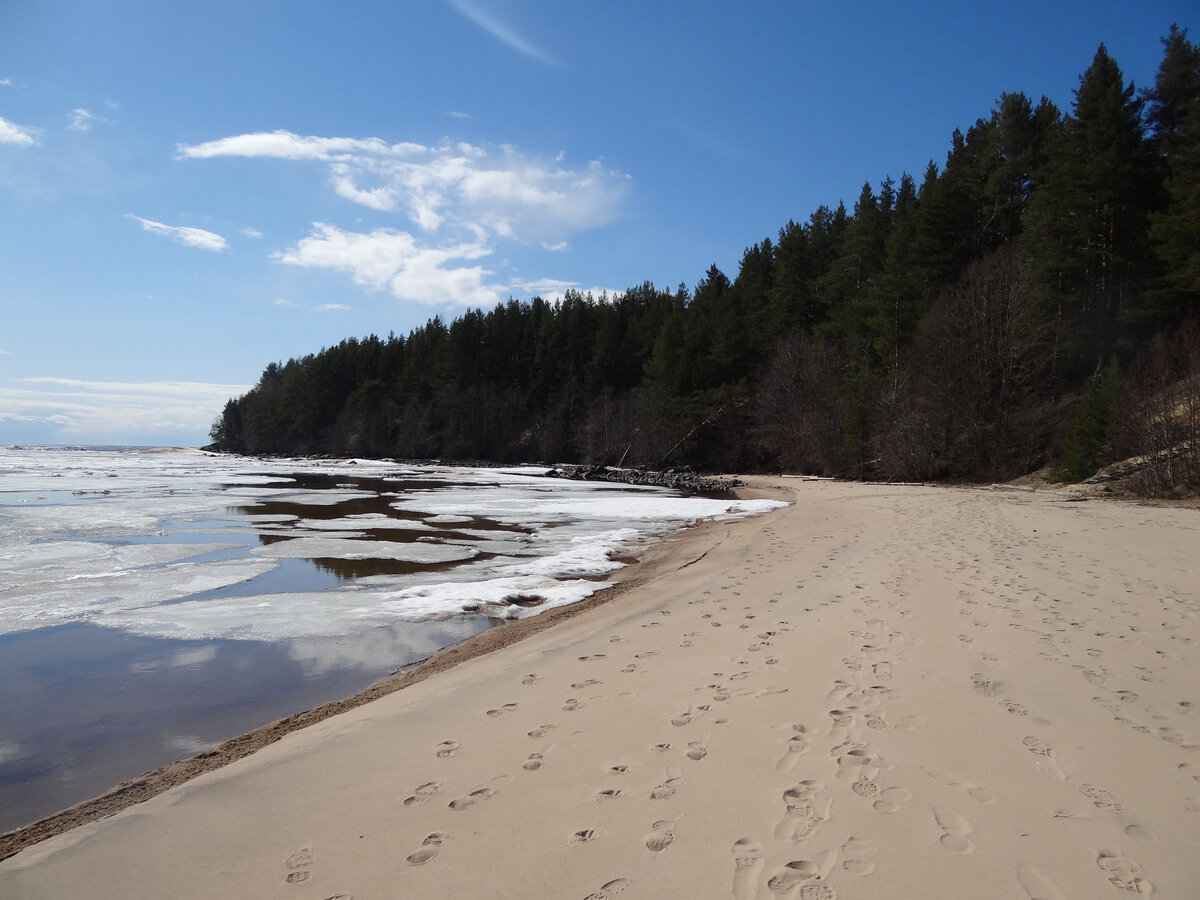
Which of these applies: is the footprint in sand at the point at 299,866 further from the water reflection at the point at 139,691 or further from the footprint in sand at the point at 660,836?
the water reflection at the point at 139,691

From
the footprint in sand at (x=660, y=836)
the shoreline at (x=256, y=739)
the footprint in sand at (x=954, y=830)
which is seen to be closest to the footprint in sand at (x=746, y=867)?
the footprint in sand at (x=660, y=836)

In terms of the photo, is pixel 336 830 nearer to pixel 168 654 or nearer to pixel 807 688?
pixel 807 688

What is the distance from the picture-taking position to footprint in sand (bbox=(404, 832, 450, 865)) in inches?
102

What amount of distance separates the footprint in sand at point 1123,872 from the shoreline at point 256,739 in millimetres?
4488

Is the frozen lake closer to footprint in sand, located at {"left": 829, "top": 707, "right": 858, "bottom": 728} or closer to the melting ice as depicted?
the melting ice

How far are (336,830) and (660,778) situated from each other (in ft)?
5.01

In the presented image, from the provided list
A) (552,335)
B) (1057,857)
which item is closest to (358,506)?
(1057,857)

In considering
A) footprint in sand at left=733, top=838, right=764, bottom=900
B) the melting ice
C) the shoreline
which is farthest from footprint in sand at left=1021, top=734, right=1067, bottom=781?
the melting ice

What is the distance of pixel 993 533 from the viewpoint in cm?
1095

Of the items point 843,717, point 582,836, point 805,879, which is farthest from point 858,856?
point 843,717

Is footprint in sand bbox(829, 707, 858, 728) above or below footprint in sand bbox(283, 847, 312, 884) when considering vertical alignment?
above

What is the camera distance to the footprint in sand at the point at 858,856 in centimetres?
234

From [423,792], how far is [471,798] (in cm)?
28

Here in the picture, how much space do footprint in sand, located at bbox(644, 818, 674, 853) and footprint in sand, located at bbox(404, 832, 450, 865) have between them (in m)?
0.88
